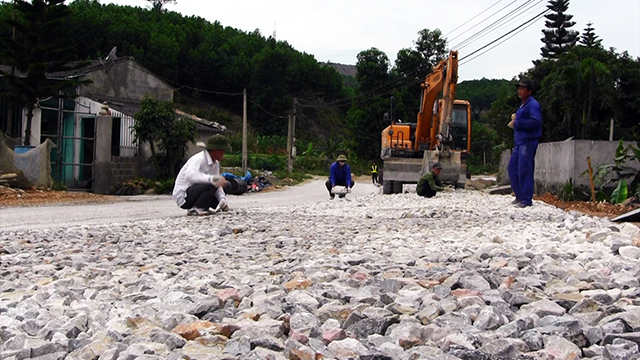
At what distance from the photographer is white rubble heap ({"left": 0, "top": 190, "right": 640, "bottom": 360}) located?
2367 millimetres

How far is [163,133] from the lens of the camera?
21.6 meters

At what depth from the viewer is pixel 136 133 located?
2170 centimetres

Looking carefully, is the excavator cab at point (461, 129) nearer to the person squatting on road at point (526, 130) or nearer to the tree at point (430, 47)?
the person squatting on road at point (526, 130)

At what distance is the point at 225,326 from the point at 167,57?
64.3 meters

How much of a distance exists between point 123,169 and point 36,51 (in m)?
A: 4.48

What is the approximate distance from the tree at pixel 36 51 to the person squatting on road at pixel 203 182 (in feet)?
37.3

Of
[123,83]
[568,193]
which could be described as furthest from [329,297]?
[123,83]

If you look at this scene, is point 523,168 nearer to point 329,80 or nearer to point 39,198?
point 39,198

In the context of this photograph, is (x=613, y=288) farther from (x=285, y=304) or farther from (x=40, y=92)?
(x=40, y=92)

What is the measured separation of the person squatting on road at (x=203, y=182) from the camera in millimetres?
8781

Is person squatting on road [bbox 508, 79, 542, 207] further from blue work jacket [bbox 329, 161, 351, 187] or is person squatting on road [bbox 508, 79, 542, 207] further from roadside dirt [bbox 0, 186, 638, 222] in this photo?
blue work jacket [bbox 329, 161, 351, 187]

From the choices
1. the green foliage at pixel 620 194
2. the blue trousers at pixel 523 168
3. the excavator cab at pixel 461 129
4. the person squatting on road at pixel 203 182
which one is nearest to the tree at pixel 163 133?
the excavator cab at pixel 461 129

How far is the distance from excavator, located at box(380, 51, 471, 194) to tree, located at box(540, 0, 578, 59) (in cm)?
2504

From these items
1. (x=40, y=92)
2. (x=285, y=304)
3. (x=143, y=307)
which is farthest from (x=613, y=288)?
(x=40, y=92)
